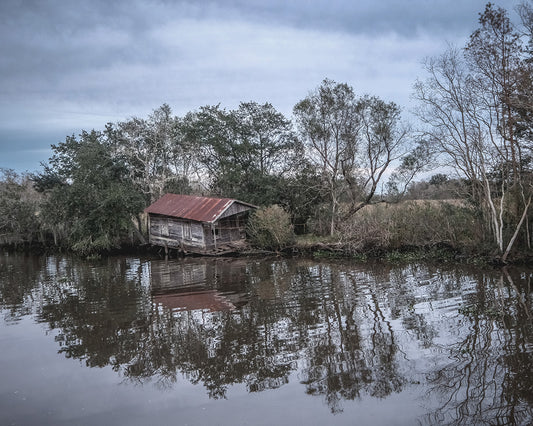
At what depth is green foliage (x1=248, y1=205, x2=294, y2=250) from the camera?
25.3m

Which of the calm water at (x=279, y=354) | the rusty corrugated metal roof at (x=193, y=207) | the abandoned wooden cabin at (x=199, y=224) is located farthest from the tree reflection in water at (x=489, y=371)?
the rusty corrugated metal roof at (x=193, y=207)

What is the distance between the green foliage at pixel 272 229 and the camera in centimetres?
2534

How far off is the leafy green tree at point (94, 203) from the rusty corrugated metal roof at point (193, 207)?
205 centimetres

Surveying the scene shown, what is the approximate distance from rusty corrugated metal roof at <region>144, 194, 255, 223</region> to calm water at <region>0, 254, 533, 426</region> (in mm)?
11568

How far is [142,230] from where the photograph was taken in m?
34.7

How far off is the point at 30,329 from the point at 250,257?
15740mm

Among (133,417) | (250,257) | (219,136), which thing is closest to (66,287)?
(250,257)

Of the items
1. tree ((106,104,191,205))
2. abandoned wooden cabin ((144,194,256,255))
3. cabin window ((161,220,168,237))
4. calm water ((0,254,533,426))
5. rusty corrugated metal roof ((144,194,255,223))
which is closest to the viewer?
calm water ((0,254,533,426))

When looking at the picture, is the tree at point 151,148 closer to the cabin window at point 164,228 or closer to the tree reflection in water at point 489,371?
the cabin window at point 164,228

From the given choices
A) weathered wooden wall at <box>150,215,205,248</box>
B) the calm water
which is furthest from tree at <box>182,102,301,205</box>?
the calm water

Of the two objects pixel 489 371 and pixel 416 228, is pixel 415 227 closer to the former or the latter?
pixel 416 228

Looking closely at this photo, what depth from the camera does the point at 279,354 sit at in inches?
330

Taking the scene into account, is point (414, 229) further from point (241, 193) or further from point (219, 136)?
point (219, 136)

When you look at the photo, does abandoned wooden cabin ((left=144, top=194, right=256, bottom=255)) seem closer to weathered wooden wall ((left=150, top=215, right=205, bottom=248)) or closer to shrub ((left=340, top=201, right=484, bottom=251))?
weathered wooden wall ((left=150, top=215, right=205, bottom=248))
